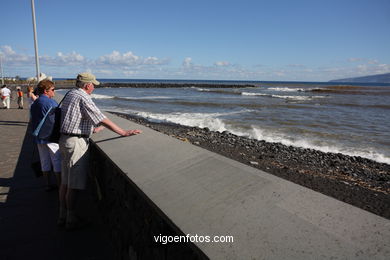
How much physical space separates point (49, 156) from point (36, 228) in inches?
45.1

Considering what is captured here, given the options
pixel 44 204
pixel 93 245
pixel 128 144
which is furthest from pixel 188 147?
pixel 44 204

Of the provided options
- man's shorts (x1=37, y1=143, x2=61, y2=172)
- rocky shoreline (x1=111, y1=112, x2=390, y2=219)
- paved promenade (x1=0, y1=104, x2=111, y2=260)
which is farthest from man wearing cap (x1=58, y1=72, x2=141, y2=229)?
rocky shoreline (x1=111, y1=112, x2=390, y2=219)

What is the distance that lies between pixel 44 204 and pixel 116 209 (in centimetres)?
173

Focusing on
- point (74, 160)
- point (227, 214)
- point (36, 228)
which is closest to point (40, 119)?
point (74, 160)

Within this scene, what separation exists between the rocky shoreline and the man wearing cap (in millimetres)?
4793

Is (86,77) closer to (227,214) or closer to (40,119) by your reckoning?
(40,119)

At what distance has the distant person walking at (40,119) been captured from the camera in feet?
12.3

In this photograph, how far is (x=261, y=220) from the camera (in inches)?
52.7

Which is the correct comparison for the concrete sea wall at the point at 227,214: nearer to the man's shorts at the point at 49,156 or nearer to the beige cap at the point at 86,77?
the beige cap at the point at 86,77

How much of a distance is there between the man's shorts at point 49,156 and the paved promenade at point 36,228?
0.50 metres

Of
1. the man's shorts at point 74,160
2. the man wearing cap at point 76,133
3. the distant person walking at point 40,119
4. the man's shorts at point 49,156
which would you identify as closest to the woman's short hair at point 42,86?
the distant person walking at point 40,119

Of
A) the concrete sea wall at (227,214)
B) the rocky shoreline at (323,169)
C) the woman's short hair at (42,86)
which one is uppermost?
the woman's short hair at (42,86)

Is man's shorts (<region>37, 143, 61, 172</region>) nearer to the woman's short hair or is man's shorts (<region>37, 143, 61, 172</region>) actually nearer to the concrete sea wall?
the woman's short hair

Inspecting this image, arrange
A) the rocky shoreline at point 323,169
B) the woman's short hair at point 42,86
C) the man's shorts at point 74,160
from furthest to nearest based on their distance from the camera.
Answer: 1. the rocky shoreline at point 323,169
2. the woman's short hair at point 42,86
3. the man's shorts at point 74,160
